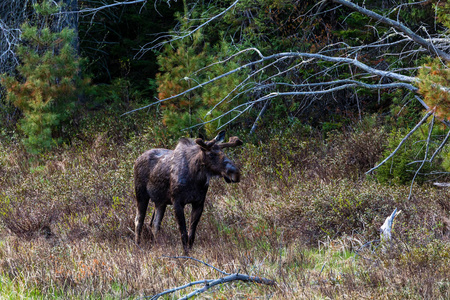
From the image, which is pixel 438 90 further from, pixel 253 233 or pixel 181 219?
pixel 181 219

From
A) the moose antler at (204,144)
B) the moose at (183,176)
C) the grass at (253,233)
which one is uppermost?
the moose antler at (204,144)

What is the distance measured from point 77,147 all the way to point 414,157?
738cm

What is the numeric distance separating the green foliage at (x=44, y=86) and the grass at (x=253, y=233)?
145 cm

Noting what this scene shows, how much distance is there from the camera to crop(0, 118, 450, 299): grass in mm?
5090

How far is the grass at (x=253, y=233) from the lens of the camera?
16.7 feet

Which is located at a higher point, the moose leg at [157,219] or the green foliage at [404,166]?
the moose leg at [157,219]

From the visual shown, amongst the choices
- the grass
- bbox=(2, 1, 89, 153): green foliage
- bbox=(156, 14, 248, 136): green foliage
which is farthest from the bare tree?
bbox=(2, 1, 89, 153): green foliage

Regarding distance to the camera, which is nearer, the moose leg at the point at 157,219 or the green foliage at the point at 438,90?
the green foliage at the point at 438,90

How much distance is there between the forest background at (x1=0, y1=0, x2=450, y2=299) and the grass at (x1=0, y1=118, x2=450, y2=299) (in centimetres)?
3

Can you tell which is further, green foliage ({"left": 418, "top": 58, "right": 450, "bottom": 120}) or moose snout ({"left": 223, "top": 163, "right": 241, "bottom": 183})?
moose snout ({"left": 223, "top": 163, "right": 241, "bottom": 183})

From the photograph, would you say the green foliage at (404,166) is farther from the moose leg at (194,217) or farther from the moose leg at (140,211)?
the moose leg at (140,211)

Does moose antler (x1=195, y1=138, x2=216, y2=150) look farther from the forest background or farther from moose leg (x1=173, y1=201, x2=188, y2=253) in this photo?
the forest background

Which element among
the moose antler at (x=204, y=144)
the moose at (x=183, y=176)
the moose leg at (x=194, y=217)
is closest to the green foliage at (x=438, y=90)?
the moose at (x=183, y=176)

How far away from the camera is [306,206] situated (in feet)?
23.8
